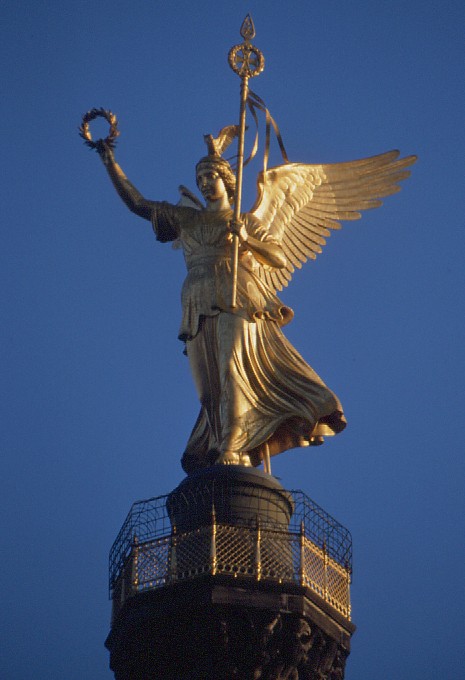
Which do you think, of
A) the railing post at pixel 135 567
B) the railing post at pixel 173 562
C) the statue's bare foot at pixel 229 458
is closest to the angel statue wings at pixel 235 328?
the statue's bare foot at pixel 229 458

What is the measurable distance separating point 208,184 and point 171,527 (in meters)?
6.27

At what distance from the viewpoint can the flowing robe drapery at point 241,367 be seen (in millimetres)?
31641

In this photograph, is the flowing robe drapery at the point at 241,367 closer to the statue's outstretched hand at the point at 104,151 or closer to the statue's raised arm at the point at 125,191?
the statue's raised arm at the point at 125,191

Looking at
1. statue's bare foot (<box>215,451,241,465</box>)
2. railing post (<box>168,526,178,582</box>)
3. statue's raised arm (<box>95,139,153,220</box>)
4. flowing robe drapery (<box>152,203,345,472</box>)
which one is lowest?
railing post (<box>168,526,178,582</box>)

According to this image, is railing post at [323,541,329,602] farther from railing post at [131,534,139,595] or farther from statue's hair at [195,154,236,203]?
statue's hair at [195,154,236,203]

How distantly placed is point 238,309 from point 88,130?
404cm

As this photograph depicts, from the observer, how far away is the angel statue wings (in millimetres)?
31672

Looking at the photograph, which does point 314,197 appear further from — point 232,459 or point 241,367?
point 232,459

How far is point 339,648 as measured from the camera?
98.1ft

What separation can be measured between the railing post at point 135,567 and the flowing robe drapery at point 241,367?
2396 mm

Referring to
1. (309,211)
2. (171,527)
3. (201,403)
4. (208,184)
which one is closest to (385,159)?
(309,211)

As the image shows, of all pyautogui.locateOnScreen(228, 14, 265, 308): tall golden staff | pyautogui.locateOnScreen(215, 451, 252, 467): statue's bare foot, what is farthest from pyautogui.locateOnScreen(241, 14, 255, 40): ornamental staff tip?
pyautogui.locateOnScreen(215, 451, 252, 467): statue's bare foot

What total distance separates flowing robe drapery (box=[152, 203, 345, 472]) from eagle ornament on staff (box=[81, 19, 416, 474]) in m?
0.02

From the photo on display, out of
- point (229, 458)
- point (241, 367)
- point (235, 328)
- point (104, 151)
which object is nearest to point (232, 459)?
point (229, 458)
